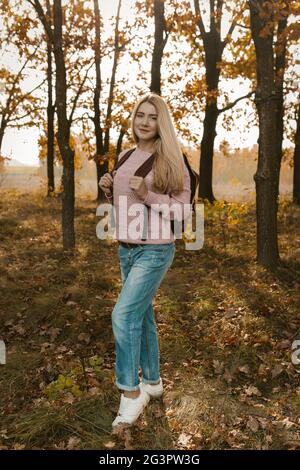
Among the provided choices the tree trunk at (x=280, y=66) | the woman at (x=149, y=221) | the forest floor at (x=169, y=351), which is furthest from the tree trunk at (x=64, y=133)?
the woman at (x=149, y=221)

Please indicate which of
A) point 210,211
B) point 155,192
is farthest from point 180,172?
point 210,211

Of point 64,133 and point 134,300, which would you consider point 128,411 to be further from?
point 64,133

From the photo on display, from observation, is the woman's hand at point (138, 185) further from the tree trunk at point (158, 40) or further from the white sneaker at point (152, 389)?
the tree trunk at point (158, 40)

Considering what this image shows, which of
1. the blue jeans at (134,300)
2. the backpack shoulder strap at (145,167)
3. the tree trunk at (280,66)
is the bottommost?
the blue jeans at (134,300)

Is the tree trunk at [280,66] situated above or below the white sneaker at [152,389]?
above

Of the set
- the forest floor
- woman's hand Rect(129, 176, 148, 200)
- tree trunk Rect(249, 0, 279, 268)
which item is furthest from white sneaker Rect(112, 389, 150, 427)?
tree trunk Rect(249, 0, 279, 268)

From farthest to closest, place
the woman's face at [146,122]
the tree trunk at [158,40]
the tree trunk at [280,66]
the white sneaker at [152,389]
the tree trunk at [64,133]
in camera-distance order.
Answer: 1. the tree trunk at [158,40]
2. the tree trunk at [64,133]
3. the tree trunk at [280,66]
4. the white sneaker at [152,389]
5. the woman's face at [146,122]

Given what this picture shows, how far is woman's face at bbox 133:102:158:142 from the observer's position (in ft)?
13.1

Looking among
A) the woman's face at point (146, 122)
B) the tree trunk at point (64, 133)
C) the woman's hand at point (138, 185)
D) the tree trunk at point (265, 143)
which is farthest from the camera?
the tree trunk at point (64, 133)

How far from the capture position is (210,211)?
11500 mm

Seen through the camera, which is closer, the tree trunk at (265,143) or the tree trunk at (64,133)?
the tree trunk at (265,143)

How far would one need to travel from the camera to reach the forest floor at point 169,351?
13.4ft

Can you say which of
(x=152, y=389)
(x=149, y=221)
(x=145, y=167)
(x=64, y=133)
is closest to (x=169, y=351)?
(x=152, y=389)
